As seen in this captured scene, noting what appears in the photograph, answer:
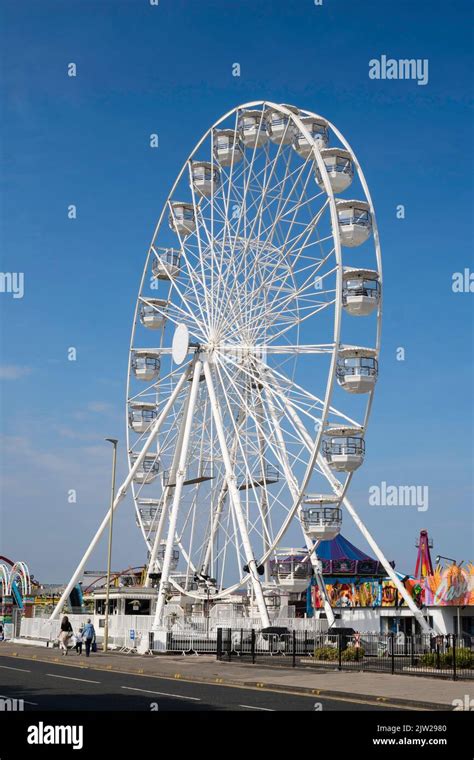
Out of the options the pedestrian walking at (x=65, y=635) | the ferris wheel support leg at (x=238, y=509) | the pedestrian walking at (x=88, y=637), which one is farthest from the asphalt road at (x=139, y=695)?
the ferris wheel support leg at (x=238, y=509)

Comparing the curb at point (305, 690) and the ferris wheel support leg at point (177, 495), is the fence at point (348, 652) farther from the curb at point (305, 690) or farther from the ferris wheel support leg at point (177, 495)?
the curb at point (305, 690)

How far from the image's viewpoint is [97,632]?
43812 mm

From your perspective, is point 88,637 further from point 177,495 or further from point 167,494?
point 167,494

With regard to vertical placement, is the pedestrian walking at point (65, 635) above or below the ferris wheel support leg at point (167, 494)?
below

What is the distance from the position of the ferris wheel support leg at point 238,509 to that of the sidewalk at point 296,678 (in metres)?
2.79

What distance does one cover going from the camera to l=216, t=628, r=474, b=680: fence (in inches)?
1133

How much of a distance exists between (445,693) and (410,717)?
5597mm

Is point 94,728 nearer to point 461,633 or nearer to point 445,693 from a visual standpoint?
point 445,693

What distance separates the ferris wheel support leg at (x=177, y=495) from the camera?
39000 millimetres

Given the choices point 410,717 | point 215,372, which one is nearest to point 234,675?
point 410,717

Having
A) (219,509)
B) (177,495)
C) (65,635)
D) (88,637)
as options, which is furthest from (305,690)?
(219,509)

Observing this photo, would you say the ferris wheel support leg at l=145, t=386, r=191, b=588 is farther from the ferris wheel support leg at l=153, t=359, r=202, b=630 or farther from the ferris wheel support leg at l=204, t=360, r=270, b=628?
the ferris wheel support leg at l=204, t=360, r=270, b=628

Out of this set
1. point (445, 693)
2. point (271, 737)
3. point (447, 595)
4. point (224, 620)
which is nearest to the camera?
point (271, 737)

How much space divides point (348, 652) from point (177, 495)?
11148 mm
